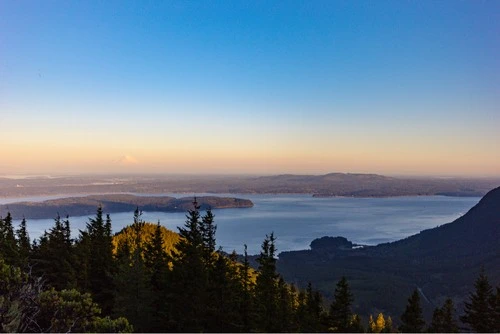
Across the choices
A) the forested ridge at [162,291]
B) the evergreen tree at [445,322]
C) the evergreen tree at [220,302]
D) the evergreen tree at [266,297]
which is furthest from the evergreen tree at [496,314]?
the evergreen tree at [220,302]

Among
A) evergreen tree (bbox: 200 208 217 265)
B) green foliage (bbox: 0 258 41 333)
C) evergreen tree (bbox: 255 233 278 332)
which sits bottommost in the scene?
evergreen tree (bbox: 255 233 278 332)

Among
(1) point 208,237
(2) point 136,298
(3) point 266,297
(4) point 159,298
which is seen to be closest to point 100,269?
(4) point 159,298

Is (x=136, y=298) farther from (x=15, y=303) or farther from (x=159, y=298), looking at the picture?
(x=15, y=303)

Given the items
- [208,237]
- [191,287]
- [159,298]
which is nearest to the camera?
[191,287]

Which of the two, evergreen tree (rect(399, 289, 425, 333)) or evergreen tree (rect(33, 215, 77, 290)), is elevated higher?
evergreen tree (rect(33, 215, 77, 290))

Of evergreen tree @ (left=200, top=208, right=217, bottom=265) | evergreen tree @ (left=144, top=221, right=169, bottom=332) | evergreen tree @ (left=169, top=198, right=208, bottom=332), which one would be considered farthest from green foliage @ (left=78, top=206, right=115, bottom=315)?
evergreen tree @ (left=200, top=208, right=217, bottom=265)

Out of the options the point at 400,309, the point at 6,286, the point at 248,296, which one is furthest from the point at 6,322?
the point at 400,309

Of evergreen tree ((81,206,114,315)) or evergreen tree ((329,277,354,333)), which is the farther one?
evergreen tree ((329,277,354,333))

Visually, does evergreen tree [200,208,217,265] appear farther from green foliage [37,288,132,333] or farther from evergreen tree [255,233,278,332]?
green foliage [37,288,132,333]

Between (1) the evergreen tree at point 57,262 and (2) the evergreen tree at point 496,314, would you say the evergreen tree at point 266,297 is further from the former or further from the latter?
(2) the evergreen tree at point 496,314

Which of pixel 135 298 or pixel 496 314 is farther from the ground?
pixel 135 298

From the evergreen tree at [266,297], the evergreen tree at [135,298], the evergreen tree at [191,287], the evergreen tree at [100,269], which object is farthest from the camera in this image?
the evergreen tree at [100,269]
